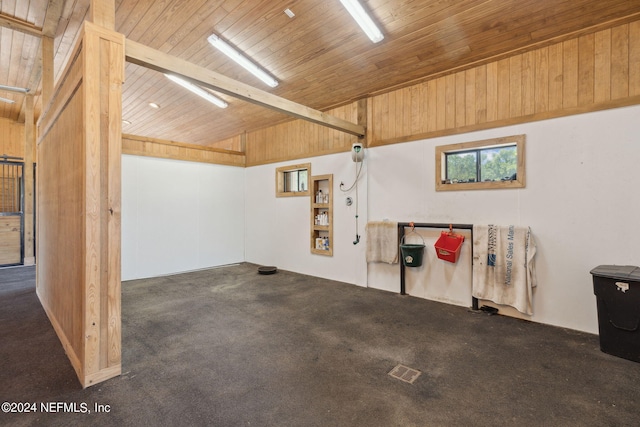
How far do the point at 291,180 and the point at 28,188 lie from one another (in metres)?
5.96

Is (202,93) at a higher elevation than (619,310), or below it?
higher

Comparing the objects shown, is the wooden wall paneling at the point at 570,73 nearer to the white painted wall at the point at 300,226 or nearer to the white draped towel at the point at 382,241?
the white draped towel at the point at 382,241

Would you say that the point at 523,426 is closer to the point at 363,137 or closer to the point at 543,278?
the point at 543,278

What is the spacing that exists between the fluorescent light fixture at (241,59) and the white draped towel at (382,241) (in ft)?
9.15

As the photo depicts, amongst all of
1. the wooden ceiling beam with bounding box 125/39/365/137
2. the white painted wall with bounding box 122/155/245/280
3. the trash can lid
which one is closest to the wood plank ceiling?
the wooden ceiling beam with bounding box 125/39/365/137

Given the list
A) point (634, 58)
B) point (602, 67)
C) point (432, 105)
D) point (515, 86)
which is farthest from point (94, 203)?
point (634, 58)

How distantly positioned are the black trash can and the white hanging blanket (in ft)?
2.13

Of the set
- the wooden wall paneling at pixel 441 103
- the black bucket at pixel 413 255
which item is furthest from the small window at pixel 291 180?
the wooden wall paneling at pixel 441 103

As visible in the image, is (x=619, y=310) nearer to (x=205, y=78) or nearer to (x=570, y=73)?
(x=570, y=73)

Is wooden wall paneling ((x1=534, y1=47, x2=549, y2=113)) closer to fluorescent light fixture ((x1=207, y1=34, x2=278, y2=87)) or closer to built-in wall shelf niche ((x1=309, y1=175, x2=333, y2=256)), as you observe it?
built-in wall shelf niche ((x1=309, y1=175, x2=333, y2=256))

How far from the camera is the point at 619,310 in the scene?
2.45 m

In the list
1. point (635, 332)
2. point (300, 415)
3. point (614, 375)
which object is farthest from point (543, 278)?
point (300, 415)

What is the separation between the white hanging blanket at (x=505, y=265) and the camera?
10.6ft

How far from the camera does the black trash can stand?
7.82ft
